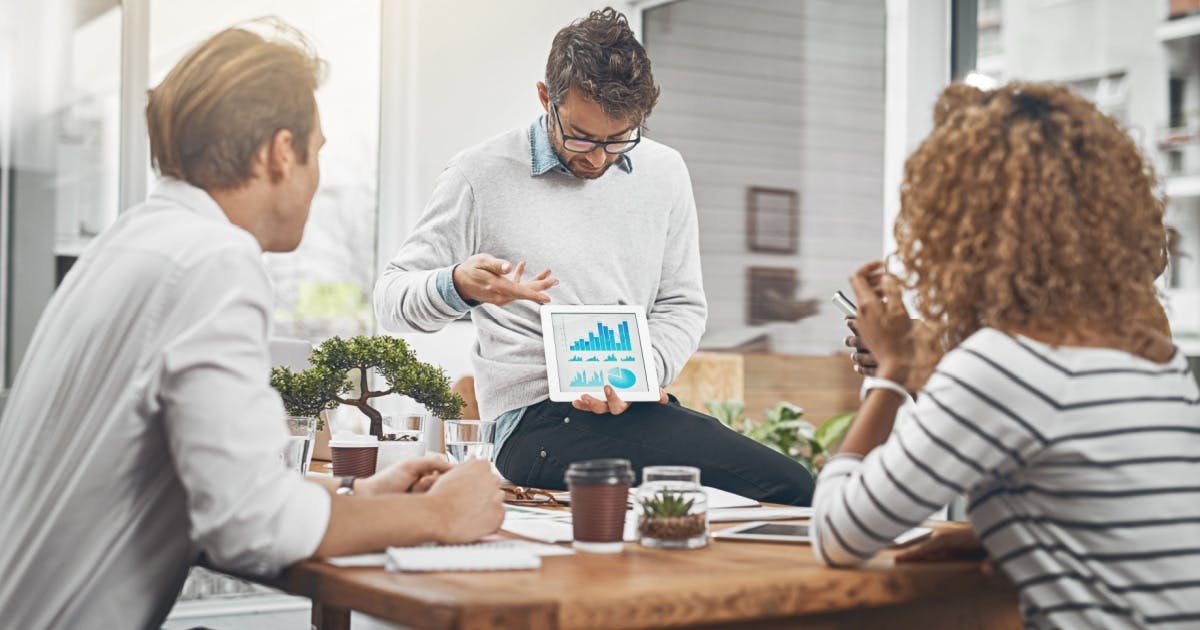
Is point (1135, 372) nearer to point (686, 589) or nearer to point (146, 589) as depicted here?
point (686, 589)

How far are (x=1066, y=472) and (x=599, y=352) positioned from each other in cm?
119

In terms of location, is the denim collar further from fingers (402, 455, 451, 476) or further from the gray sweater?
fingers (402, 455, 451, 476)

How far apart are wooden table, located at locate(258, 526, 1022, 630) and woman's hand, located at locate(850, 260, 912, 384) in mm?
241

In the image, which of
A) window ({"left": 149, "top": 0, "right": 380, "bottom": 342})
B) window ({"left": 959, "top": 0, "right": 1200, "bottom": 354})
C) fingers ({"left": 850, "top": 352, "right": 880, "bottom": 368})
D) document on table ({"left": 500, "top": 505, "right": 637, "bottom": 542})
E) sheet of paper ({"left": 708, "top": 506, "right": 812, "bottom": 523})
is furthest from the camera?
window ({"left": 149, "top": 0, "right": 380, "bottom": 342})

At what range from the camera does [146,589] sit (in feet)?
4.80

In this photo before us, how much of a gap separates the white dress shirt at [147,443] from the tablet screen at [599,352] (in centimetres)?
102

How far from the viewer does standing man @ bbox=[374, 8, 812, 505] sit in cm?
246

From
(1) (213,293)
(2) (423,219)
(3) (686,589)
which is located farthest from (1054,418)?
(2) (423,219)

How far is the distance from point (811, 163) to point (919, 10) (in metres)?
1.02

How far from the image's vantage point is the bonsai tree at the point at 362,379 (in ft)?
7.11

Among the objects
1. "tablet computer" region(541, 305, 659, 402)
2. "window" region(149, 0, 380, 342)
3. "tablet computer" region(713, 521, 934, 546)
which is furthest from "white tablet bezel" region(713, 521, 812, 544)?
"window" region(149, 0, 380, 342)

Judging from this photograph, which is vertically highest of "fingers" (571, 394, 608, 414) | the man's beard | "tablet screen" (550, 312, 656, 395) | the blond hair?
the man's beard

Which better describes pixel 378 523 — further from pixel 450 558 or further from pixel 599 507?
pixel 599 507

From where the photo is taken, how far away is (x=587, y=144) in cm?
264
